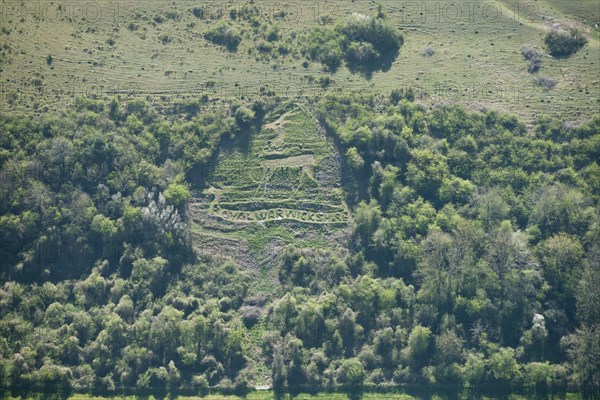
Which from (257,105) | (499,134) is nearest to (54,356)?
(257,105)

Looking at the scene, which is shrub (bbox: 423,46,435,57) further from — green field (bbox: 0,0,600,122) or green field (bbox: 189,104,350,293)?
green field (bbox: 189,104,350,293)

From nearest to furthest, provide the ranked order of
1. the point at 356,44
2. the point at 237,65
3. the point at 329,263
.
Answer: the point at 329,263 → the point at 237,65 → the point at 356,44

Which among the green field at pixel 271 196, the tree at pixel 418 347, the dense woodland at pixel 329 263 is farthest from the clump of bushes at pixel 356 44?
the tree at pixel 418 347

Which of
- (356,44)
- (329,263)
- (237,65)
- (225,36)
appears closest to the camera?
(329,263)

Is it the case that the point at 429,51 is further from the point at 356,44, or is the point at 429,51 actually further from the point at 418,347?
the point at 418,347

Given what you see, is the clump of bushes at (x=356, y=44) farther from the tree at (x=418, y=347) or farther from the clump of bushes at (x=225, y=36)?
the tree at (x=418, y=347)

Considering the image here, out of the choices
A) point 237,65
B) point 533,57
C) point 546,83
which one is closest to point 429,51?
point 533,57

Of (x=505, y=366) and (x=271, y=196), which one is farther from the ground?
(x=271, y=196)
